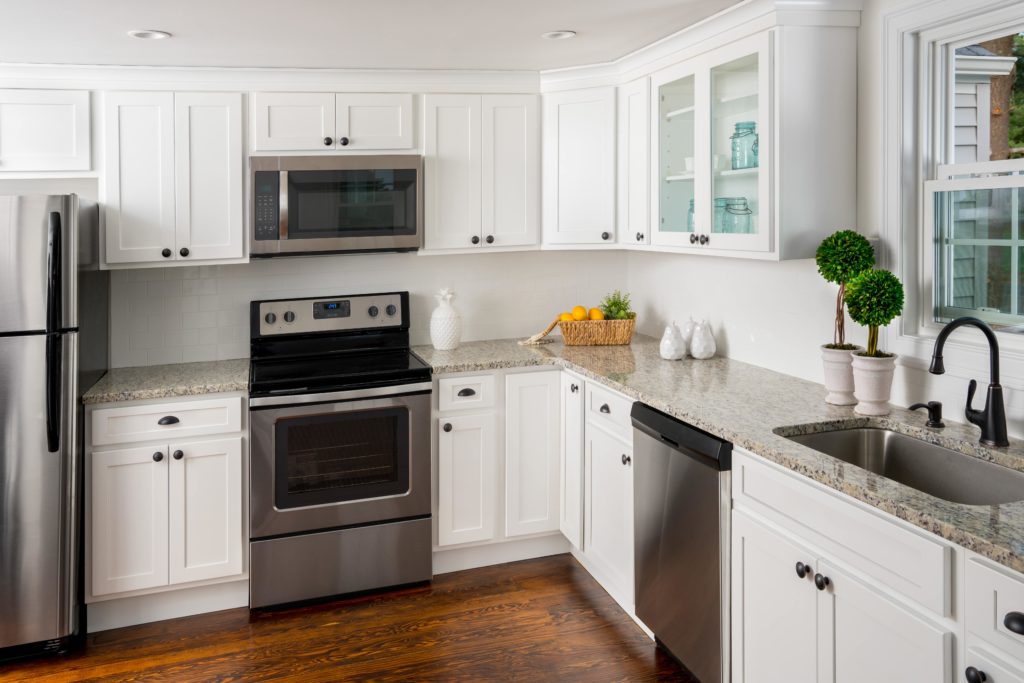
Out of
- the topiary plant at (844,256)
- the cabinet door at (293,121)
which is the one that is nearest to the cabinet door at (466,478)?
the cabinet door at (293,121)

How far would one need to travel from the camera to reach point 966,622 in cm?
152

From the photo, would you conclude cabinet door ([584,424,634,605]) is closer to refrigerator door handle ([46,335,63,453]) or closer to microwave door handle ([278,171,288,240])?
microwave door handle ([278,171,288,240])

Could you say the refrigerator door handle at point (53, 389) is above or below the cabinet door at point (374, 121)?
below

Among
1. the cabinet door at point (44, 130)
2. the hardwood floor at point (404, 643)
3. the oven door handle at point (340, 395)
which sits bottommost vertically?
the hardwood floor at point (404, 643)

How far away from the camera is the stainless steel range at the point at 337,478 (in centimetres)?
321

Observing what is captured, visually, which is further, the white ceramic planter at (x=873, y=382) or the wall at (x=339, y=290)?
the wall at (x=339, y=290)

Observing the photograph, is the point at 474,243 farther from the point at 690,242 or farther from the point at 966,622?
the point at 966,622

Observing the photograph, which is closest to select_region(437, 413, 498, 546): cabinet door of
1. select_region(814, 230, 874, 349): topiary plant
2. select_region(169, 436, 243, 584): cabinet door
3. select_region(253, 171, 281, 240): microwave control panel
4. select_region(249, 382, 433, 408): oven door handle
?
select_region(249, 382, 433, 408): oven door handle

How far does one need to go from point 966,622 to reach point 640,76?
8.43 feet

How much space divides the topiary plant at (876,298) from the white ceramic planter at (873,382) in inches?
4.4

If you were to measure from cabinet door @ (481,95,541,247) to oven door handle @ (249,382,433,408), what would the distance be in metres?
0.85

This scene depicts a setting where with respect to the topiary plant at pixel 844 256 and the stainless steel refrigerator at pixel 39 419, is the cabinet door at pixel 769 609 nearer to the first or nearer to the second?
the topiary plant at pixel 844 256

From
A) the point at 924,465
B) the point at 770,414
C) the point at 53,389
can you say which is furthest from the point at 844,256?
the point at 53,389

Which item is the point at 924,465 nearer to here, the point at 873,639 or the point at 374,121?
the point at 873,639
